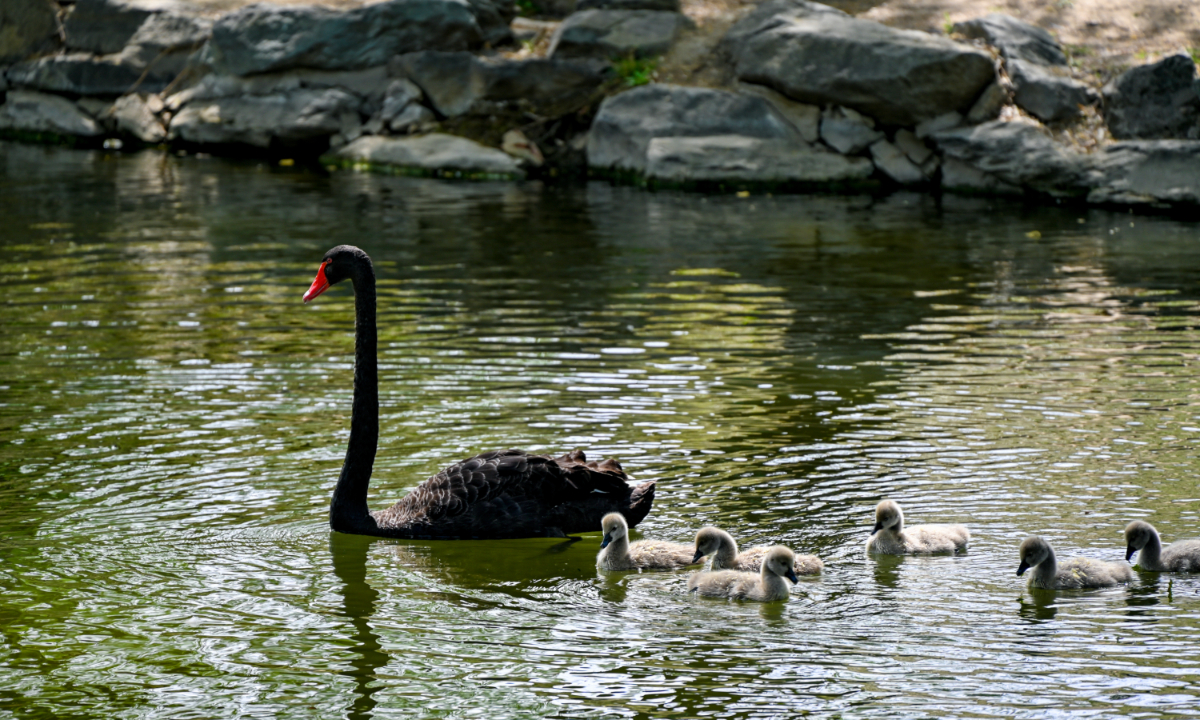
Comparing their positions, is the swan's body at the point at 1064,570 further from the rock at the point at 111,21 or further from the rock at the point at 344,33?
the rock at the point at 111,21

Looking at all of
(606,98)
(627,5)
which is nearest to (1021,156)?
(606,98)

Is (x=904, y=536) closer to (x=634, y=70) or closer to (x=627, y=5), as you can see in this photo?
(x=634, y=70)

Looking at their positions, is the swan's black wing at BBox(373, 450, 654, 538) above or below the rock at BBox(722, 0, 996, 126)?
below

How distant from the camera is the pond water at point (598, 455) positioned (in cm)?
559

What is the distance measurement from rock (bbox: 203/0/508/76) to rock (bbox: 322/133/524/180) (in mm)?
1570

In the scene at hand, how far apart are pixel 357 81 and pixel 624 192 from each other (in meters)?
5.71

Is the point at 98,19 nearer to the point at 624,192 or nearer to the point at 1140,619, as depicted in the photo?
the point at 624,192

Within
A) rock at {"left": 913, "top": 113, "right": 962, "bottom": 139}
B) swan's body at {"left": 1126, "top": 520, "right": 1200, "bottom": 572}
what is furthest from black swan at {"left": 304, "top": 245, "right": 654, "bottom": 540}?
rock at {"left": 913, "top": 113, "right": 962, "bottom": 139}

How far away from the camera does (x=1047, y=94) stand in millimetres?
21266

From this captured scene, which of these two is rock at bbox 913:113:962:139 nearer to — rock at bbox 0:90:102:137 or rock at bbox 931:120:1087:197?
rock at bbox 931:120:1087:197

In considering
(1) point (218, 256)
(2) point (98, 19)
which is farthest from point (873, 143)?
(2) point (98, 19)

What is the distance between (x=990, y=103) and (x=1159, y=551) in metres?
16.1

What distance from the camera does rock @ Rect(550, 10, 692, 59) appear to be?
79.1 ft

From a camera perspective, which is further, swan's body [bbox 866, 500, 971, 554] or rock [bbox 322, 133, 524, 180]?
rock [bbox 322, 133, 524, 180]
